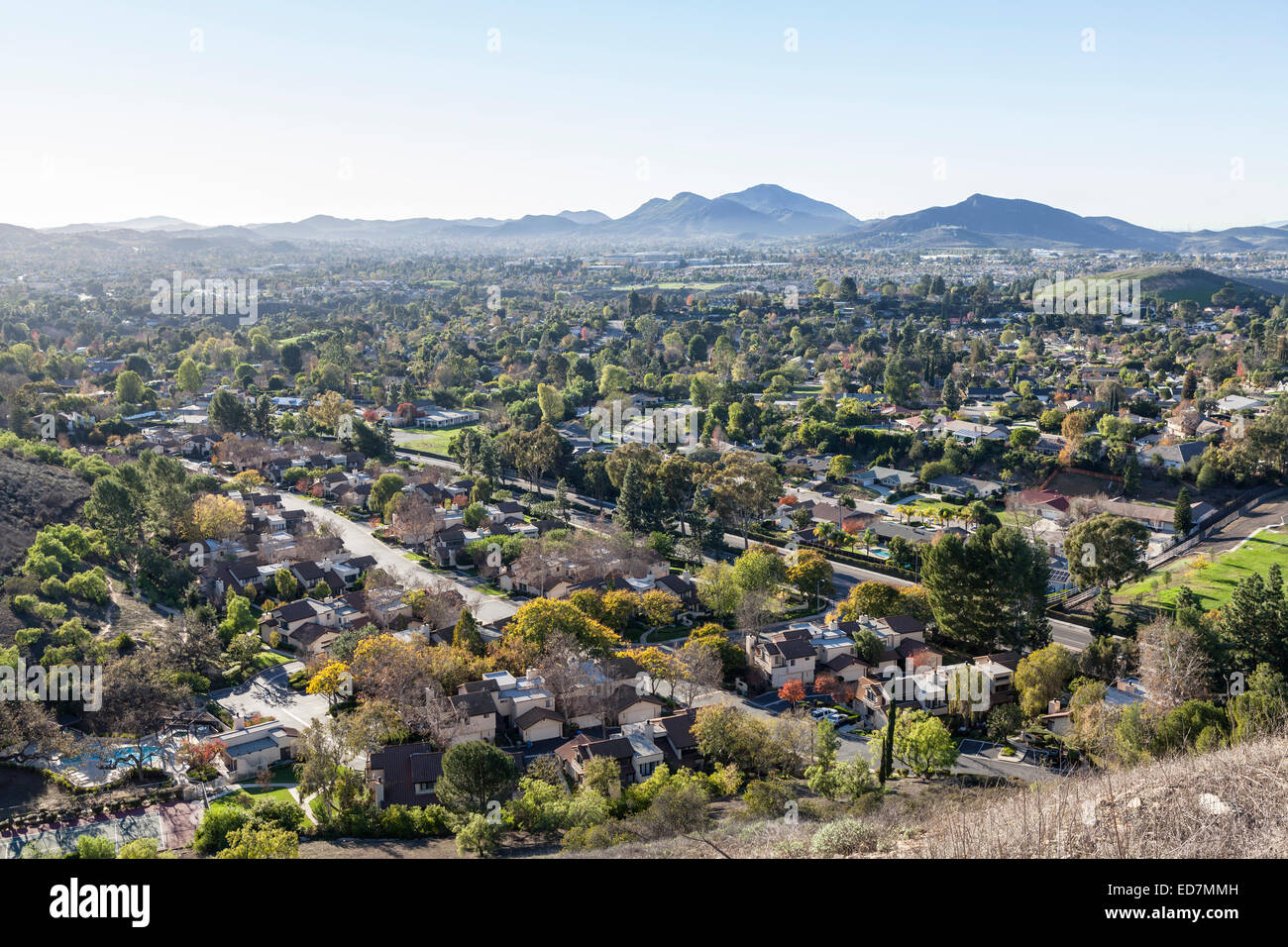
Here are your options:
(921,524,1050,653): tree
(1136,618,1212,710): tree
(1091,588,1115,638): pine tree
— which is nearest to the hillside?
(921,524,1050,653): tree

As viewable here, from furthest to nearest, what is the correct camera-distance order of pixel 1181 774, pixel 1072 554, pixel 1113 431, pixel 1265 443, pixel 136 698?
pixel 1113 431 < pixel 1265 443 < pixel 1072 554 < pixel 136 698 < pixel 1181 774

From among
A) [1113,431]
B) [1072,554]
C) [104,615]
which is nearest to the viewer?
[104,615]

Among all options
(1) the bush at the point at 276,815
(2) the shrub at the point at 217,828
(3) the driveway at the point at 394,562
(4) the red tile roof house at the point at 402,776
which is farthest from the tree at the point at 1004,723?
(2) the shrub at the point at 217,828

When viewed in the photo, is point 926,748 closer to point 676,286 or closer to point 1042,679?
point 1042,679

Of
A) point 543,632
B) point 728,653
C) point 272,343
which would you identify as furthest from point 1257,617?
point 272,343

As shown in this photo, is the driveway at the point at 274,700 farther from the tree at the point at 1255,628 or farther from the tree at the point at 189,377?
the tree at the point at 189,377
